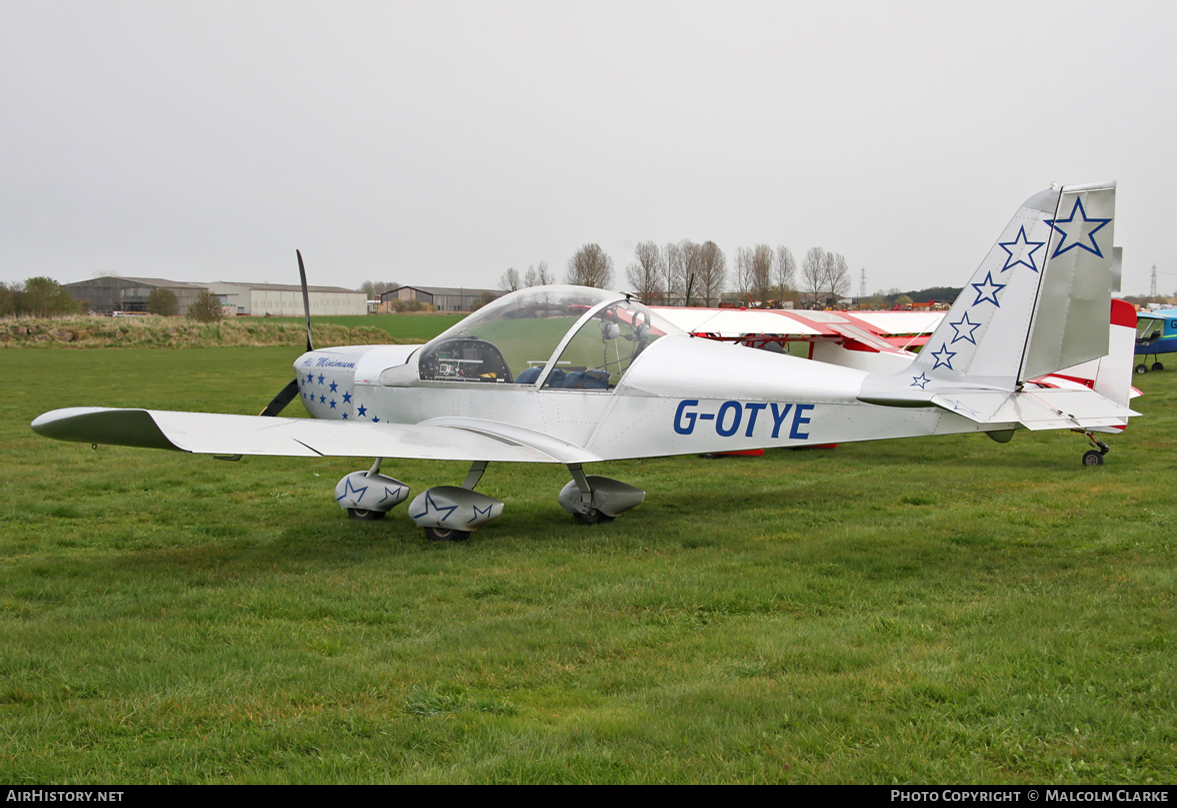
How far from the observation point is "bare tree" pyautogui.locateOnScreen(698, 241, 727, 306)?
45812 millimetres

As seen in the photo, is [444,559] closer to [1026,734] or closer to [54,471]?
[1026,734]

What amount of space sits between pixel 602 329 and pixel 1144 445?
8565 mm

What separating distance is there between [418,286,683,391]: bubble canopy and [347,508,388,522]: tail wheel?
1.26 m

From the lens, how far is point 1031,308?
6.20 metres

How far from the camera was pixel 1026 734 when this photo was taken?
318cm

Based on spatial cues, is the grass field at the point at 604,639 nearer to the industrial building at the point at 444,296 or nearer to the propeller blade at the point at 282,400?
the propeller blade at the point at 282,400

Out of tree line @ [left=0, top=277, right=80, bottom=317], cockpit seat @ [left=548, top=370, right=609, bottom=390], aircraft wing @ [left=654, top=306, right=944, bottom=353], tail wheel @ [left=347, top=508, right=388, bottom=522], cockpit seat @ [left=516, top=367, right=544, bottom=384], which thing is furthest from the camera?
tree line @ [left=0, top=277, right=80, bottom=317]

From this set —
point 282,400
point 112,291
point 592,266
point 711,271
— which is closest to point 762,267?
point 711,271

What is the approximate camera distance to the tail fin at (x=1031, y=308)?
6.07 meters

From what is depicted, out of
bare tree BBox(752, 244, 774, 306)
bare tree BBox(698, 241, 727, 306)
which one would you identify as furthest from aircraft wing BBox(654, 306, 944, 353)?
bare tree BBox(752, 244, 774, 306)

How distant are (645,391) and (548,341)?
0.98 meters

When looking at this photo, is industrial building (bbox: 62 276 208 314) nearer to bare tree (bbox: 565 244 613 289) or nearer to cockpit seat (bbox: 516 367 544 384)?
bare tree (bbox: 565 244 613 289)

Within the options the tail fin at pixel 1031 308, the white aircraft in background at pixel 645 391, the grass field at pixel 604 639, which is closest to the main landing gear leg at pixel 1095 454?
the grass field at pixel 604 639
